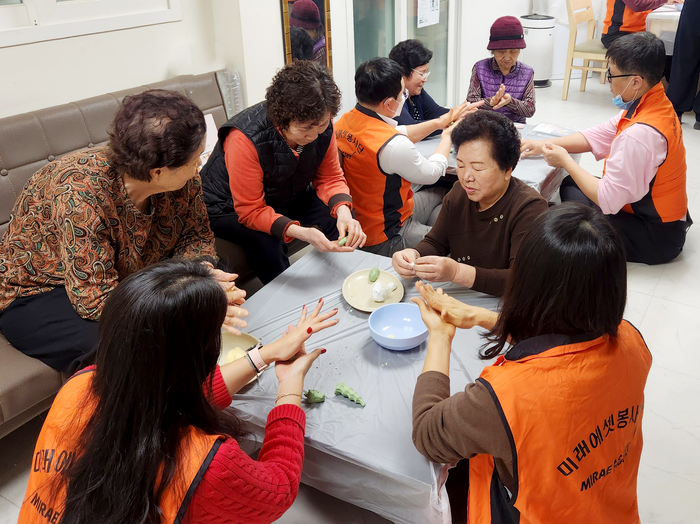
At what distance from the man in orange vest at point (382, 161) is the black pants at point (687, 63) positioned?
3257 mm

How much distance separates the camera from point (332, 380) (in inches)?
55.6

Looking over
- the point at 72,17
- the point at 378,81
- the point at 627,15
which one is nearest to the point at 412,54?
the point at 378,81

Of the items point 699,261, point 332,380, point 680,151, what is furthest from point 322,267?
point 699,261

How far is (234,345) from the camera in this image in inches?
62.2

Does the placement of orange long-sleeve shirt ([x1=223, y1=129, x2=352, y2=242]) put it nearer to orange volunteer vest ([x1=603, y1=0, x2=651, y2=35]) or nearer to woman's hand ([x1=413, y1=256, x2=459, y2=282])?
woman's hand ([x1=413, y1=256, x2=459, y2=282])

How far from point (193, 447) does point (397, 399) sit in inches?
21.3

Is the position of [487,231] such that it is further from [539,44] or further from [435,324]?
[539,44]

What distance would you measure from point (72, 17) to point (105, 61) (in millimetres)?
245

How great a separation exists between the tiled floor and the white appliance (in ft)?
11.7

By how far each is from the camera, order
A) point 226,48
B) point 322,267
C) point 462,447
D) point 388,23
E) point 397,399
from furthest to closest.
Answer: point 388,23 < point 226,48 < point 322,267 < point 397,399 < point 462,447

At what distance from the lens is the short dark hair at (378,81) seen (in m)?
2.33

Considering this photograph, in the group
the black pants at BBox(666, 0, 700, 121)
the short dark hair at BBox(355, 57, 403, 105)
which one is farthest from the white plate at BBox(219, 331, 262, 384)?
the black pants at BBox(666, 0, 700, 121)

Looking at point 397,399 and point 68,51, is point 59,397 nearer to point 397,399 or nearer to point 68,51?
point 397,399

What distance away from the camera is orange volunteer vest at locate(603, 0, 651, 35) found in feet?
17.3
